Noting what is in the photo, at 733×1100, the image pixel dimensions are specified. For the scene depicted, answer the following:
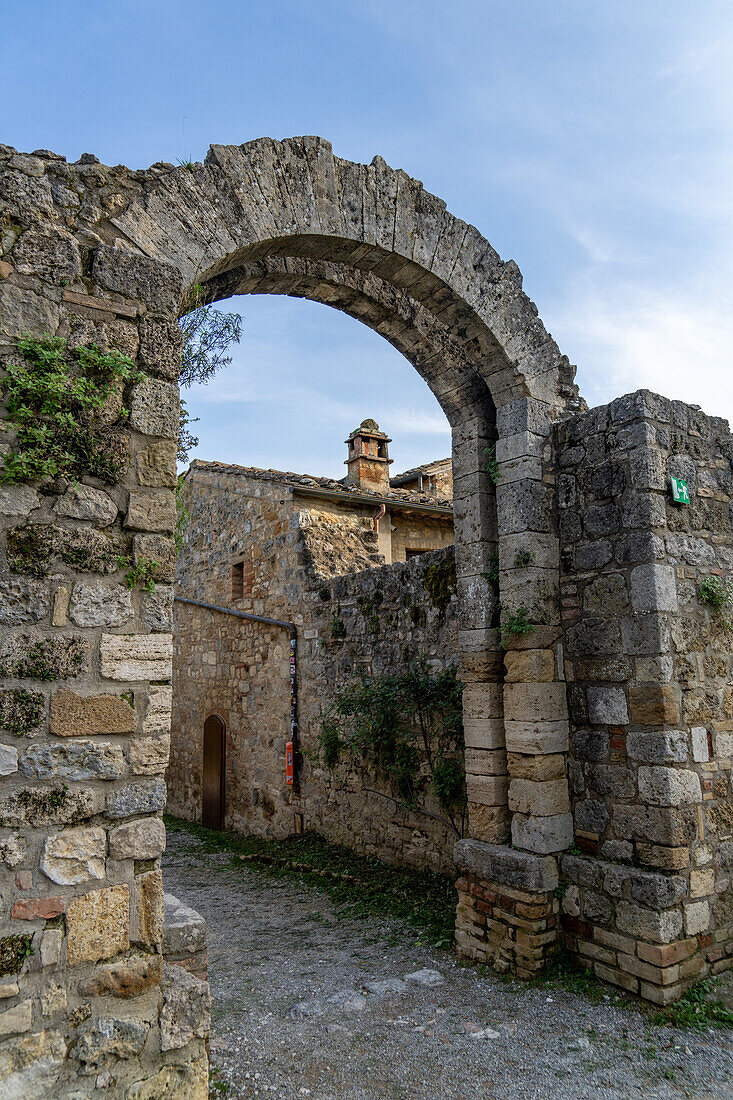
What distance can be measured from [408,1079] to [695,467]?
3.71 metres

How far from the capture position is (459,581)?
506 centimetres

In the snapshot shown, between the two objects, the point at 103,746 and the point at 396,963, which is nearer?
the point at 103,746

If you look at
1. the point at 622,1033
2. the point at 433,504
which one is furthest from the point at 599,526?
the point at 433,504

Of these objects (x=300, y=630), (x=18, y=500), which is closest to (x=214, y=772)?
(x=300, y=630)

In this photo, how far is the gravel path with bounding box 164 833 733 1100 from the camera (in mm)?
3236

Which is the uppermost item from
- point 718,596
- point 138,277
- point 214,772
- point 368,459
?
point 368,459

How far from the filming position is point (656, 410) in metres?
4.35

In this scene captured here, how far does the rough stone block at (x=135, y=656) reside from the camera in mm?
2787

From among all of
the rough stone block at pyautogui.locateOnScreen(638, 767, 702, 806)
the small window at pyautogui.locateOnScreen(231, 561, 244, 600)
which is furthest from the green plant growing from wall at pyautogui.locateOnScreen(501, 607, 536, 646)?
the small window at pyautogui.locateOnScreen(231, 561, 244, 600)

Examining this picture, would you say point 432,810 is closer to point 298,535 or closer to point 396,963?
point 396,963

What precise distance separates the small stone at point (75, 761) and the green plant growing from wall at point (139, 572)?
2.03 feet

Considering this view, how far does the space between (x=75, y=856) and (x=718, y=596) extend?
12.3 feet

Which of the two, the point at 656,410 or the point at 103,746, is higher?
the point at 656,410

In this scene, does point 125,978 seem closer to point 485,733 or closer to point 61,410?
point 61,410
